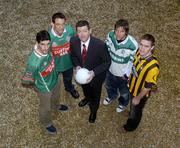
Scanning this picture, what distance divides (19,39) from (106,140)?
320 cm

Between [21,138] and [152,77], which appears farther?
[21,138]

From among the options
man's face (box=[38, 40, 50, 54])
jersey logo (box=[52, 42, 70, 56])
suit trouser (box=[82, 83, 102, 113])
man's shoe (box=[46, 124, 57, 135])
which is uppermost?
man's face (box=[38, 40, 50, 54])

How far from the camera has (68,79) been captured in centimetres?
633

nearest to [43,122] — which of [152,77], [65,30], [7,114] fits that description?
[7,114]

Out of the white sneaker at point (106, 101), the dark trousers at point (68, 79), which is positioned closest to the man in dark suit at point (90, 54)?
the dark trousers at point (68, 79)

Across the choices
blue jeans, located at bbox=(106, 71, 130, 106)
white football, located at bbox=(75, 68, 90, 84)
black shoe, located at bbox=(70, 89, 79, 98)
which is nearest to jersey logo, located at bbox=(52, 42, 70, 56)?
white football, located at bbox=(75, 68, 90, 84)

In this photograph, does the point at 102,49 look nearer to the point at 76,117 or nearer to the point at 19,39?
the point at 76,117

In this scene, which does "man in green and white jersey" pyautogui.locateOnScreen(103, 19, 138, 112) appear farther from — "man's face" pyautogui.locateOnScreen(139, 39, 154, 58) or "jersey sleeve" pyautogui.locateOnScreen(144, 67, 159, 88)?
"jersey sleeve" pyautogui.locateOnScreen(144, 67, 159, 88)

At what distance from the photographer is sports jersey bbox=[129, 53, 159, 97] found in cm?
482

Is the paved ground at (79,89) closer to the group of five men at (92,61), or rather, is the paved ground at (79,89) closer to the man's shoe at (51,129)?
the man's shoe at (51,129)

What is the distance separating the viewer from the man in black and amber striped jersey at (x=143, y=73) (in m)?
4.81

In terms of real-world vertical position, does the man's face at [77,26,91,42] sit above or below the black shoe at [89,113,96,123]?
above

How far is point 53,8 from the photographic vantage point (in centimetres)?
853

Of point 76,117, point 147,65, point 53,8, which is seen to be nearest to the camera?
point 147,65
